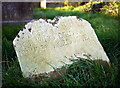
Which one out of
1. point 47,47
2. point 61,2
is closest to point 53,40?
point 47,47

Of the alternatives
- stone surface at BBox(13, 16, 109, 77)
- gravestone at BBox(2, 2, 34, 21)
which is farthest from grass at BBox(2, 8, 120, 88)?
gravestone at BBox(2, 2, 34, 21)

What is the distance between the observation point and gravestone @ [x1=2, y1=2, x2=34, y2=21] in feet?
12.3

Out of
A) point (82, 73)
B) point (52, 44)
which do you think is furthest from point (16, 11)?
point (82, 73)

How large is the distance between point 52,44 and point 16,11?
2470 mm

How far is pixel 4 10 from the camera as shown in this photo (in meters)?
3.75

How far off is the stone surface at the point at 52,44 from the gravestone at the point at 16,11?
2.23 metres

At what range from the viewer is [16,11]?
3.88m

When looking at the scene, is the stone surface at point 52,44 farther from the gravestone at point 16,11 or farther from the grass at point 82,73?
the gravestone at point 16,11

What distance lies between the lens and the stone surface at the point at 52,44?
1.71m

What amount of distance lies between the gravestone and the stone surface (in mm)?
2227

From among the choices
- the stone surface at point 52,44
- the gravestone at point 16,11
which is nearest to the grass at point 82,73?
the stone surface at point 52,44

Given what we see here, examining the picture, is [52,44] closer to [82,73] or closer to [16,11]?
[82,73]

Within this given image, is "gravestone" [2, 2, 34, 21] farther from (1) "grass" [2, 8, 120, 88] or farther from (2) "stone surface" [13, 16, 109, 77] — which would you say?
(2) "stone surface" [13, 16, 109, 77]

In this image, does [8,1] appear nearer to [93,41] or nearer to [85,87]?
[93,41]
